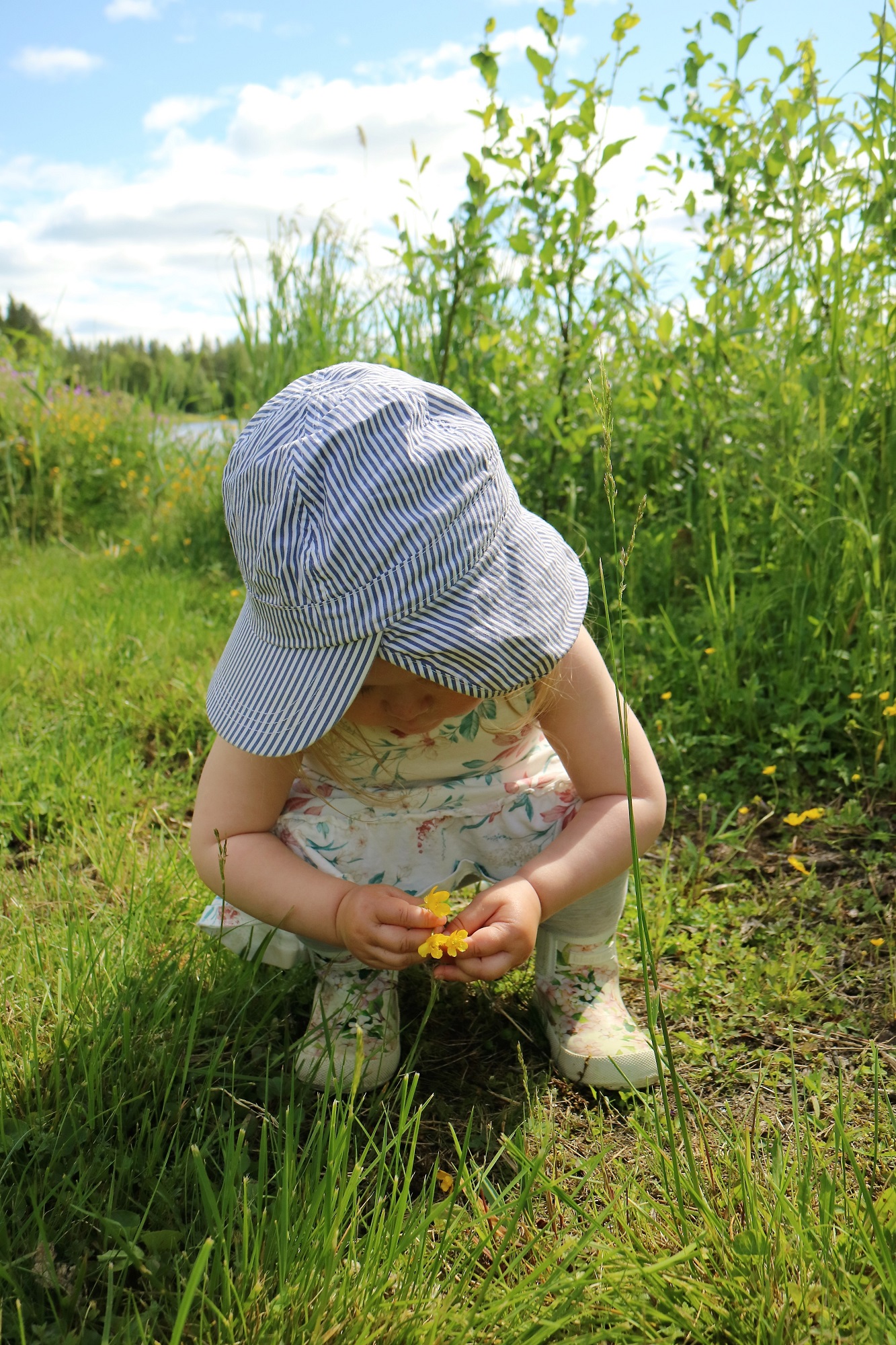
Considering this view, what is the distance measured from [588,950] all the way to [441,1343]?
0.73m

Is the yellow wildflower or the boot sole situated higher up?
the yellow wildflower

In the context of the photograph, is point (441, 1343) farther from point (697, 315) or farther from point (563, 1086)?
point (697, 315)

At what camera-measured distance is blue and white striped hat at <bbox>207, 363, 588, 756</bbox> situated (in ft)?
4.00

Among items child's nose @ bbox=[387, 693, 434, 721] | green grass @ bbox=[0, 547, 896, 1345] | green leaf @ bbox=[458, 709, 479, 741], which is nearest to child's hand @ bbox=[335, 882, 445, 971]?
green grass @ bbox=[0, 547, 896, 1345]

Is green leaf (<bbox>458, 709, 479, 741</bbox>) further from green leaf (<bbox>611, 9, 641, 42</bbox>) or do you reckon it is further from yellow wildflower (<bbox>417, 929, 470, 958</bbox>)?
green leaf (<bbox>611, 9, 641, 42</bbox>)

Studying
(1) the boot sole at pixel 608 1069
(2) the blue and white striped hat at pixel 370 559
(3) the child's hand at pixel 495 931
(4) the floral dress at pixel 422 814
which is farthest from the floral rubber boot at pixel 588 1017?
(2) the blue and white striped hat at pixel 370 559

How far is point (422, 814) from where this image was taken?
1.72 meters

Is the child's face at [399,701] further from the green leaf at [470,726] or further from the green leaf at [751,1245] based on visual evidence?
the green leaf at [751,1245]

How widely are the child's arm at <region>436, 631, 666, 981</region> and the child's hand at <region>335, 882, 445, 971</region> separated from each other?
0.07m

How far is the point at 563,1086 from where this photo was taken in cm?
158

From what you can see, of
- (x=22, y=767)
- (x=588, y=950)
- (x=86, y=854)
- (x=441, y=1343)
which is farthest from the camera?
(x=22, y=767)

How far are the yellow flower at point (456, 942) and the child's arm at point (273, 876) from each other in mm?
91

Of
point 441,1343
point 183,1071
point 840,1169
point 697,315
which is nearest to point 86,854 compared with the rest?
point 183,1071

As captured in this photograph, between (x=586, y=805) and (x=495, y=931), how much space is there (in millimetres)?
355
